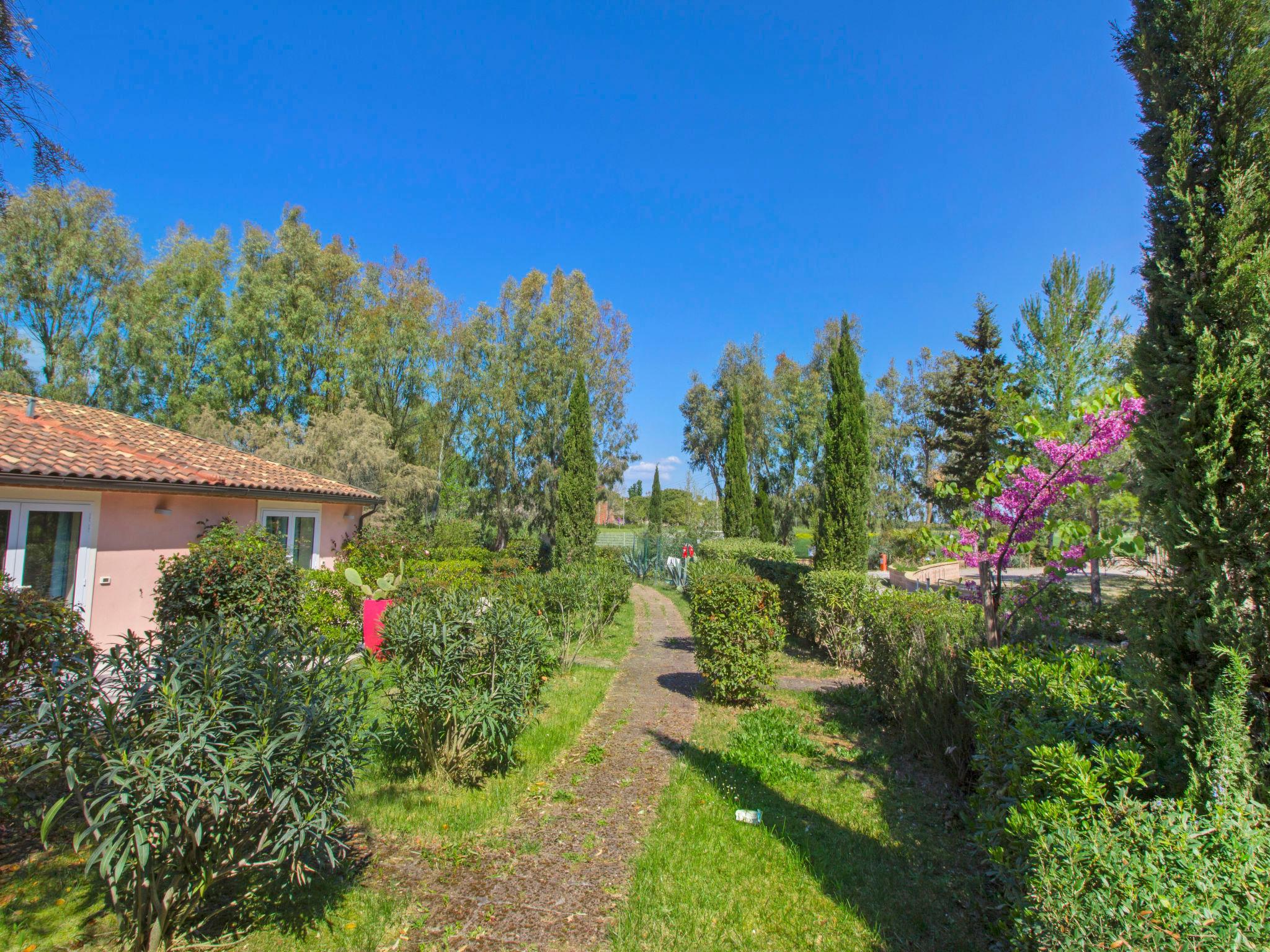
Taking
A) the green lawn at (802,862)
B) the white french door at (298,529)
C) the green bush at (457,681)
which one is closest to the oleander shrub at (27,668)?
the green bush at (457,681)

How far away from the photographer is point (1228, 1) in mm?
2352

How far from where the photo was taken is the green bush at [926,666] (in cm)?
508

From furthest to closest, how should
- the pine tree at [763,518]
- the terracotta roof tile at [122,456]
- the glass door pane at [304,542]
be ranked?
1. the pine tree at [763,518]
2. the glass door pane at [304,542]
3. the terracotta roof tile at [122,456]

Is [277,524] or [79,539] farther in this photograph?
[277,524]

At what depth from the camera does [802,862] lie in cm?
379

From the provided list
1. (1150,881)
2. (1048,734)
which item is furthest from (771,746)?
(1150,881)

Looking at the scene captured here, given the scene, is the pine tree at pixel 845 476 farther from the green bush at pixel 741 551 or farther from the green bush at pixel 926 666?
the green bush at pixel 926 666

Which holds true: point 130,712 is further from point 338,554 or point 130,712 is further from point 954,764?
point 338,554

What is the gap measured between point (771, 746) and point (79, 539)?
30.6ft

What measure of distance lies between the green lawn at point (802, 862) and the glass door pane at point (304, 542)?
10.4 m

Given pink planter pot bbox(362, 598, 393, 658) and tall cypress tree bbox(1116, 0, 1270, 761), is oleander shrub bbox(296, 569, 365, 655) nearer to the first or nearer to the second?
pink planter pot bbox(362, 598, 393, 658)

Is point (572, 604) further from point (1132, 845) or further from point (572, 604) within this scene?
point (1132, 845)

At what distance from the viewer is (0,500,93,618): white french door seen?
7094 millimetres

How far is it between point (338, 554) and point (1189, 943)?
14780 millimetres
